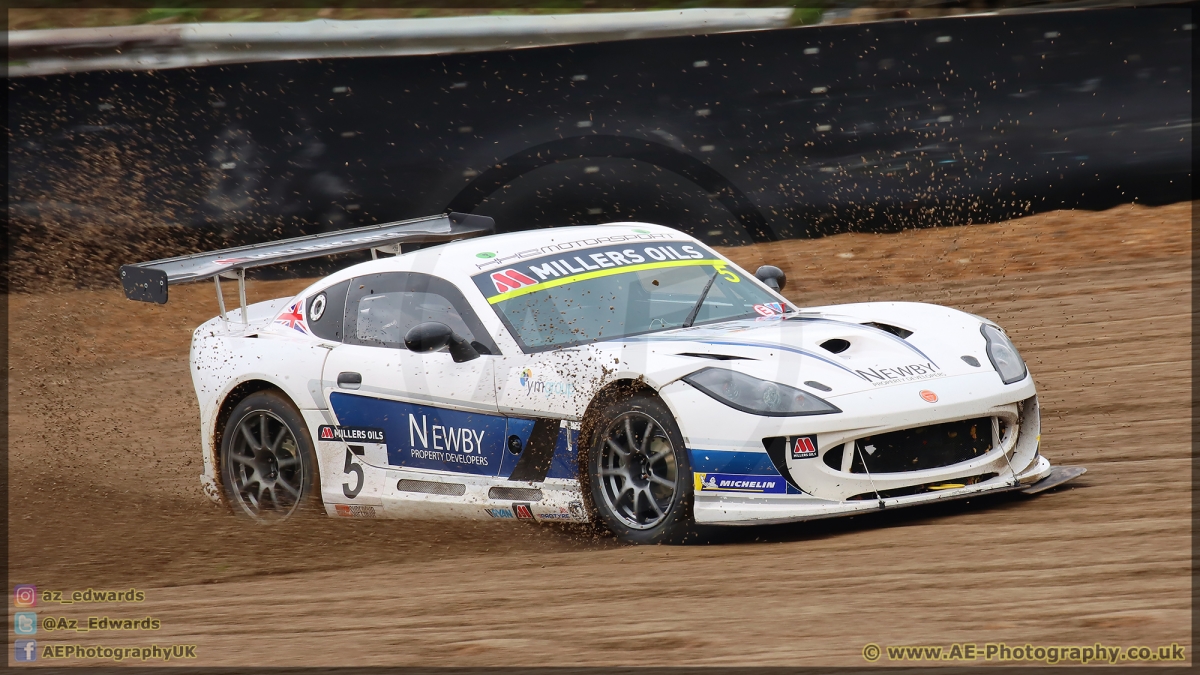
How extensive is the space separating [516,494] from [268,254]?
216cm

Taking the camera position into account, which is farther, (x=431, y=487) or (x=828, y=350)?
(x=431, y=487)

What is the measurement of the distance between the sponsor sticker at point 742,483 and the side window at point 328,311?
223 centimetres

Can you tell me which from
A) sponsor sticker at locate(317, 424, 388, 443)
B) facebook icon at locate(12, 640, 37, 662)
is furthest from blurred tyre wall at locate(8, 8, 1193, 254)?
facebook icon at locate(12, 640, 37, 662)

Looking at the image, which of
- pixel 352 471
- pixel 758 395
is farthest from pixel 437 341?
pixel 758 395

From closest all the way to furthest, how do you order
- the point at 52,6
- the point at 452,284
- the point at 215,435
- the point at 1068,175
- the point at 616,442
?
the point at 616,442 < the point at 452,284 < the point at 215,435 < the point at 1068,175 < the point at 52,6

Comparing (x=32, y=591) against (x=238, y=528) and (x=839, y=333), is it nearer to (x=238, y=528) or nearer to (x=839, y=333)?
(x=238, y=528)

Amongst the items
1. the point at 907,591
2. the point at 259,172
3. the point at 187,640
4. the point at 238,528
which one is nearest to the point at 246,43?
the point at 259,172

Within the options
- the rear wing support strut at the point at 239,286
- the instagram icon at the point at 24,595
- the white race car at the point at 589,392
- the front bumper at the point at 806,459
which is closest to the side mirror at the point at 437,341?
the white race car at the point at 589,392

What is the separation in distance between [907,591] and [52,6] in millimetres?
11976

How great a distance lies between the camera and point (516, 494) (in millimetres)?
5383

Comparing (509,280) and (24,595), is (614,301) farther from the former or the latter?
(24,595)

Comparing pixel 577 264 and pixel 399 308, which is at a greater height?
pixel 577 264

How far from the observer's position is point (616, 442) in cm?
511

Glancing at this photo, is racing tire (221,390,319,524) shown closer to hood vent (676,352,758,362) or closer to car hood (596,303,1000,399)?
car hood (596,303,1000,399)
